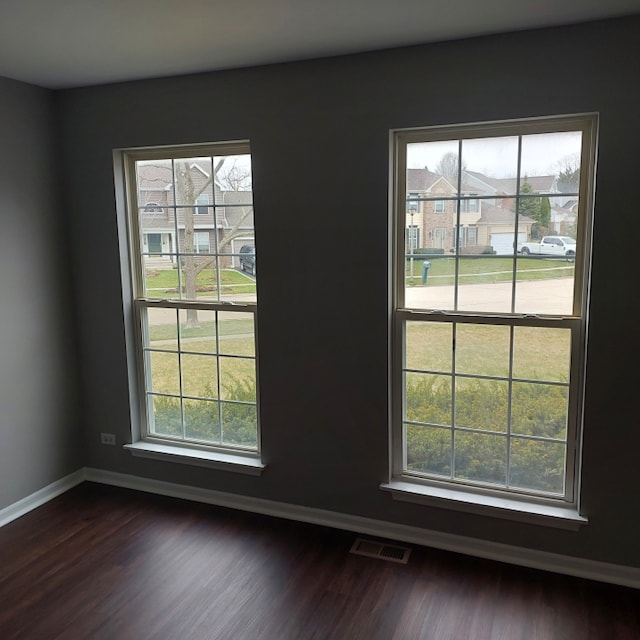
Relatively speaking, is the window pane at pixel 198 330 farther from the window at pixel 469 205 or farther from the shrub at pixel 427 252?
the window at pixel 469 205

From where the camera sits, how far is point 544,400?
2.81 m

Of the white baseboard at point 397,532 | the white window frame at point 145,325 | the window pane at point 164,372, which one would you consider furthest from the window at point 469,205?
the window pane at point 164,372

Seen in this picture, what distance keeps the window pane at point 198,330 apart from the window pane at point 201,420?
0.35 metres

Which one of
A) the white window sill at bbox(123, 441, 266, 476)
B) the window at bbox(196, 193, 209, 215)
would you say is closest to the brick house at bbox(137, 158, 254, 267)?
the window at bbox(196, 193, 209, 215)

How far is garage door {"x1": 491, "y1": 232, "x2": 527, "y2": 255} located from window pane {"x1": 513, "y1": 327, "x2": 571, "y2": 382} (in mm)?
397

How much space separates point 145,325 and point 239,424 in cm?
90

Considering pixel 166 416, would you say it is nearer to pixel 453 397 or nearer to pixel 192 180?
pixel 192 180

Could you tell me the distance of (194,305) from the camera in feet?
11.4

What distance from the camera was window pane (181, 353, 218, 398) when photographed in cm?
351

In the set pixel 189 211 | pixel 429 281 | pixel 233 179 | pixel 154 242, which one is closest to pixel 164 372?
pixel 154 242

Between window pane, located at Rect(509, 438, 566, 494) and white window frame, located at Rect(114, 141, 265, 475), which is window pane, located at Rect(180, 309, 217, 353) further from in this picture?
window pane, located at Rect(509, 438, 566, 494)

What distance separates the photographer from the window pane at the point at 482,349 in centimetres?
286

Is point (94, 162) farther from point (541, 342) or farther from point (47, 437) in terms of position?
point (541, 342)

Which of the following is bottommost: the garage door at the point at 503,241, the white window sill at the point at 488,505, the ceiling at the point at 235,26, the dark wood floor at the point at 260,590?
the dark wood floor at the point at 260,590
